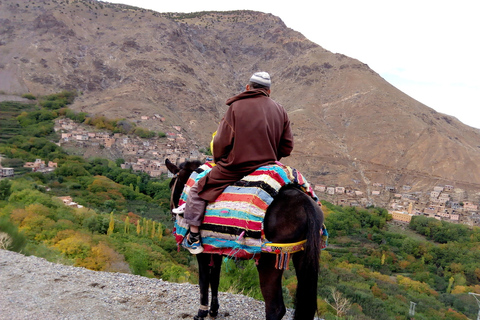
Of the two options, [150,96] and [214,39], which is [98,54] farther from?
[214,39]

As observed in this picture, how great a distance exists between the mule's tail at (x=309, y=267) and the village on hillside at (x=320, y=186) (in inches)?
1744

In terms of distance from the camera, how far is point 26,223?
1728cm

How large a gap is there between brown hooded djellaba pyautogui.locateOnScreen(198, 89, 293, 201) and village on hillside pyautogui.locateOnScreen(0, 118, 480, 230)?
43757mm

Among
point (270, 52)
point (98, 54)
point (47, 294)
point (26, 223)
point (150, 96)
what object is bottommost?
point (26, 223)

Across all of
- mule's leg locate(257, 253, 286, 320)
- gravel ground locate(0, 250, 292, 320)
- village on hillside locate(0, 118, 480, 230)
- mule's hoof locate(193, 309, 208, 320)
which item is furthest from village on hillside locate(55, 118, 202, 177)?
mule's leg locate(257, 253, 286, 320)

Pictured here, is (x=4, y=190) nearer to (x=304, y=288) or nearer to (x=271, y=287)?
(x=271, y=287)

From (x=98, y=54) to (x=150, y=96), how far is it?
2131 cm

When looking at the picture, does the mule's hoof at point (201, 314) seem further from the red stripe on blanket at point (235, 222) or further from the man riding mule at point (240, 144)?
the red stripe on blanket at point (235, 222)

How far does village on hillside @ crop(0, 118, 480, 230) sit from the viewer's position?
A: 1826 inches

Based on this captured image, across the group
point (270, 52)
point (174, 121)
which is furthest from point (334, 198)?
point (270, 52)

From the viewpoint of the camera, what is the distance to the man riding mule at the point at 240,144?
3.10 metres

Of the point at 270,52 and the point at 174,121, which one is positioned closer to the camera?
the point at 174,121

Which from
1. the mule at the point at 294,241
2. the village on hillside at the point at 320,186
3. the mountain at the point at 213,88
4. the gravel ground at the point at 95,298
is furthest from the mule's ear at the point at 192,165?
the mountain at the point at 213,88

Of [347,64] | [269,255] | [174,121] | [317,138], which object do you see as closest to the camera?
[269,255]
